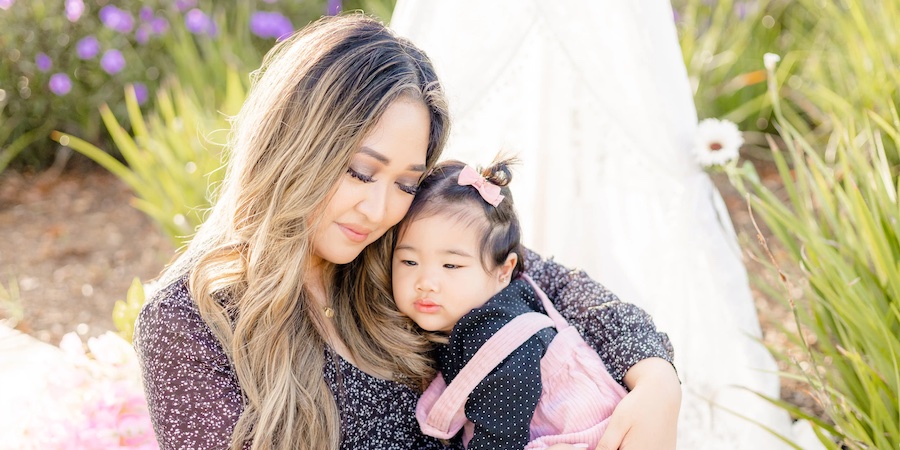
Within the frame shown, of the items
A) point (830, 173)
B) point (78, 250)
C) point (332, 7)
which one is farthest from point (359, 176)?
point (332, 7)

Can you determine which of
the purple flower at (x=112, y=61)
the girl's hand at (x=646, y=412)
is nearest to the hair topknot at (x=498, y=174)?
the girl's hand at (x=646, y=412)

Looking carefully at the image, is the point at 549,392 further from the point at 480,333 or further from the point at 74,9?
the point at 74,9

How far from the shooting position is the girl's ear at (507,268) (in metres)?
2.08

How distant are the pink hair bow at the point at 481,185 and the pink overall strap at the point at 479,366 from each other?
26 cm

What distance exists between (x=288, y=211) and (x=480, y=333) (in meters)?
0.48

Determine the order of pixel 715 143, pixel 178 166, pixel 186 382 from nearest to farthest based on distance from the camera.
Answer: pixel 186 382 < pixel 715 143 < pixel 178 166

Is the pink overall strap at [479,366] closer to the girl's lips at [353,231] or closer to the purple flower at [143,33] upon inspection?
the girl's lips at [353,231]

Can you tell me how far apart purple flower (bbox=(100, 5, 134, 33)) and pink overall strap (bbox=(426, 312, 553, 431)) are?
3.33 m

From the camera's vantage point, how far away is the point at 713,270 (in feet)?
8.68

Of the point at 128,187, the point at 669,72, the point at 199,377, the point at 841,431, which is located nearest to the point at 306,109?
the point at 199,377

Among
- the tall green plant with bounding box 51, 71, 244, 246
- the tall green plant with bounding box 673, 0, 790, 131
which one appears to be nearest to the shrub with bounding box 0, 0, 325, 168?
the tall green plant with bounding box 51, 71, 244, 246

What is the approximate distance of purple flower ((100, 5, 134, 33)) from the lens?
4.54 metres

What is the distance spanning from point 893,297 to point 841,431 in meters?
0.36

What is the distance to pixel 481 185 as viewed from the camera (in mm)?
2020
